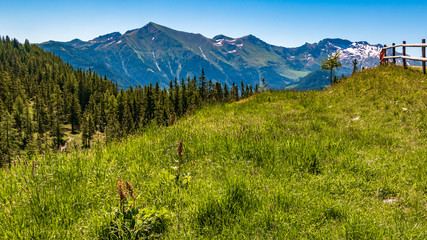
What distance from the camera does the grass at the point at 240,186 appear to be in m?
3.46

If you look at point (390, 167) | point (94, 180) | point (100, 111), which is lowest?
point (100, 111)

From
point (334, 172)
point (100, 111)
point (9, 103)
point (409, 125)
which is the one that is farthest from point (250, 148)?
point (9, 103)

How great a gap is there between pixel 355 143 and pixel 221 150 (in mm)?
4208

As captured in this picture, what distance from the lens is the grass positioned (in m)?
3.46

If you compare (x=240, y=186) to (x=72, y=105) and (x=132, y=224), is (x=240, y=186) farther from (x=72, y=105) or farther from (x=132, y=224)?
(x=72, y=105)

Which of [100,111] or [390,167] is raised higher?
[390,167]

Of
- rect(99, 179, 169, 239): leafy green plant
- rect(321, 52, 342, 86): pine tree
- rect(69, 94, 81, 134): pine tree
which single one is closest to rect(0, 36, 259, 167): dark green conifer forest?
rect(69, 94, 81, 134): pine tree

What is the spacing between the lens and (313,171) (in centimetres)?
547

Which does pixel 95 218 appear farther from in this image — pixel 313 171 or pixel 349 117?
pixel 349 117

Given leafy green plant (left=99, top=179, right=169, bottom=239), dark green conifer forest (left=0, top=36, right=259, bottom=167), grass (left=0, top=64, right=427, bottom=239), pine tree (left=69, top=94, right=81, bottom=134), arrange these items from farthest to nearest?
1. pine tree (left=69, top=94, right=81, bottom=134)
2. dark green conifer forest (left=0, top=36, right=259, bottom=167)
3. grass (left=0, top=64, right=427, bottom=239)
4. leafy green plant (left=99, top=179, right=169, bottom=239)

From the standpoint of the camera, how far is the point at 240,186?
13.9 ft

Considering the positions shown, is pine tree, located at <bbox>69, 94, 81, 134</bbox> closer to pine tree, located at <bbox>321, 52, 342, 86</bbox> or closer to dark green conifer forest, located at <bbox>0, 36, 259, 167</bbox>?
dark green conifer forest, located at <bbox>0, 36, 259, 167</bbox>

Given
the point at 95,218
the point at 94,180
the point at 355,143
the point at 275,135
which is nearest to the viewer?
the point at 95,218

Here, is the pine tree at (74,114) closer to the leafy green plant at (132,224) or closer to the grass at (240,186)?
the grass at (240,186)
